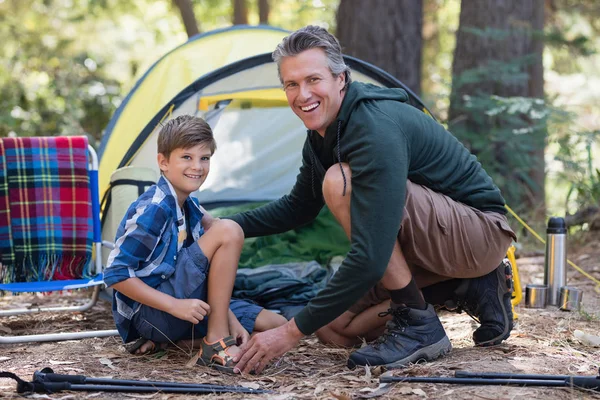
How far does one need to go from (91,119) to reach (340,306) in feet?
20.1

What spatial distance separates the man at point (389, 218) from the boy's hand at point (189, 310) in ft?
0.66

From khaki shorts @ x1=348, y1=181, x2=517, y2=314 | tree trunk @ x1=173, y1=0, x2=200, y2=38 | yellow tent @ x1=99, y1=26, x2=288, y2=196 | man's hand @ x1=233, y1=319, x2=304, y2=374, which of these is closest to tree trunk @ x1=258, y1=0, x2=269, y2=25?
tree trunk @ x1=173, y1=0, x2=200, y2=38

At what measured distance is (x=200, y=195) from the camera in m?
4.87

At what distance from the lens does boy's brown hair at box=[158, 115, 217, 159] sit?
260 cm

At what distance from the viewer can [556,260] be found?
360 centimetres

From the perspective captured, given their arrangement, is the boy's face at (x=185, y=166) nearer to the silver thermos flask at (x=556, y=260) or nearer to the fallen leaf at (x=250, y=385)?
the fallen leaf at (x=250, y=385)

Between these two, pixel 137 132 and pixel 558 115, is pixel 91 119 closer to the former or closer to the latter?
pixel 137 132

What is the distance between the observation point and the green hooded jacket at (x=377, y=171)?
2266 millimetres

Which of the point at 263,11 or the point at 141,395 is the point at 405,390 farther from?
the point at 263,11

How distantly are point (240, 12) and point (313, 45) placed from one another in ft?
21.0

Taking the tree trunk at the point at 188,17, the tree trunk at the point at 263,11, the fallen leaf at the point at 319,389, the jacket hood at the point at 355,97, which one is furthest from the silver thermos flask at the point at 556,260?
the tree trunk at the point at 263,11

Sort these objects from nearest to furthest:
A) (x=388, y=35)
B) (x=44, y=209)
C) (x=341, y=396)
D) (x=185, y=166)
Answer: (x=341, y=396) → (x=185, y=166) → (x=44, y=209) → (x=388, y=35)

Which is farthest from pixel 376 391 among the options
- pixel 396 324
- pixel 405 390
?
pixel 396 324

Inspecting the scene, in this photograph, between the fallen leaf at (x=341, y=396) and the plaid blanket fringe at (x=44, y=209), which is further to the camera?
the plaid blanket fringe at (x=44, y=209)
